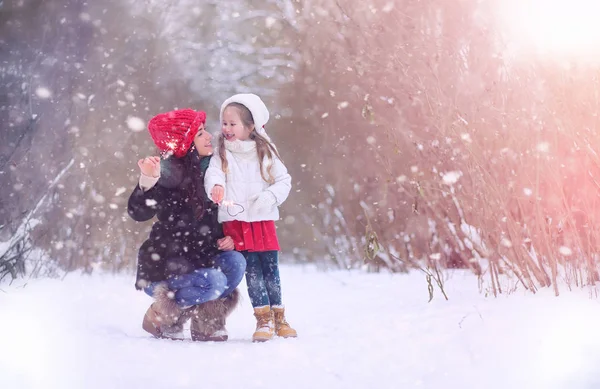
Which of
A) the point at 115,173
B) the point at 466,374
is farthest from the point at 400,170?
the point at 466,374

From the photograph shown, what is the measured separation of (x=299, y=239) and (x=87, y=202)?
225 centimetres

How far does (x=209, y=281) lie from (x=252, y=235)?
1.11 feet

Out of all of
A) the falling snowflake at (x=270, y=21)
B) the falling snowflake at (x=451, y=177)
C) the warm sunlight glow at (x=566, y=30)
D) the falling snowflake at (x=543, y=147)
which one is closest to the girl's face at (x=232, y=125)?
A: the falling snowflake at (x=451, y=177)

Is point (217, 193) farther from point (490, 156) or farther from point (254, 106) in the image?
point (490, 156)

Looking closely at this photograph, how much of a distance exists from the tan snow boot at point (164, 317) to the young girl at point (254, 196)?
0.39m

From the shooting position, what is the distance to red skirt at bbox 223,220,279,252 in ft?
11.9

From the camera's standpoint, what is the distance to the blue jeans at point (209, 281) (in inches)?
138

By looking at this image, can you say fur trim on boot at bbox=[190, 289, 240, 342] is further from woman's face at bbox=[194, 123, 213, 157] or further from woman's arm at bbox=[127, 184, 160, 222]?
woman's face at bbox=[194, 123, 213, 157]

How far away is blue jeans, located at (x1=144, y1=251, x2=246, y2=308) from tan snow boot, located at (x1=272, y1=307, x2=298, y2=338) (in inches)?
12.5

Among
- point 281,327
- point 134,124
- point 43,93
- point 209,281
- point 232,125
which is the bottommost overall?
point 281,327

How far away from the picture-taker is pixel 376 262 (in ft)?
21.5

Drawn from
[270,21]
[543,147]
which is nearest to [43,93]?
[270,21]

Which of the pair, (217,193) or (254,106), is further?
(254,106)

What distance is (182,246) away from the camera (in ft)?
11.4
